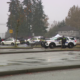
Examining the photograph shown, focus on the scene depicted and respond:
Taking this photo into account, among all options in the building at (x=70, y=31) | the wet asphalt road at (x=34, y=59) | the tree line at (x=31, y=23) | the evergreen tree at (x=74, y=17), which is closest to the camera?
the wet asphalt road at (x=34, y=59)

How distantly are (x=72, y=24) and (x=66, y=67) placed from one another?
95158 mm

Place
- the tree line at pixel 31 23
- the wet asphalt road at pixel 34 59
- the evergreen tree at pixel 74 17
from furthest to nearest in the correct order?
the evergreen tree at pixel 74 17 < the tree line at pixel 31 23 < the wet asphalt road at pixel 34 59

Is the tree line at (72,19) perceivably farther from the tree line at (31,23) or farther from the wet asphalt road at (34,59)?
the wet asphalt road at (34,59)

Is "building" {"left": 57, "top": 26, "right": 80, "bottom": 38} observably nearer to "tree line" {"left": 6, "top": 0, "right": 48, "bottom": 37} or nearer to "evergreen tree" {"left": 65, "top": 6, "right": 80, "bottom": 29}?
"evergreen tree" {"left": 65, "top": 6, "right": 80, "bottom": 29}

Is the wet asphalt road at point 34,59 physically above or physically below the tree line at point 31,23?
below

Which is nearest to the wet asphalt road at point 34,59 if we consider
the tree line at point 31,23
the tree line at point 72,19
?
the tree line at point 31,23

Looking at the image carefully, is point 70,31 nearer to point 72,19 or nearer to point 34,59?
point 72,19

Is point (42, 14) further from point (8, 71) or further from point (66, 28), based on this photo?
point (8, 71)

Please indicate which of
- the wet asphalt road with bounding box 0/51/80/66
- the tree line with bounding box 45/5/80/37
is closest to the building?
the tree line with bounding box 45/5/80/37

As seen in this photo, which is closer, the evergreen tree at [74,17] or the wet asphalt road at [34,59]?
the wet asphalt road at [34,59]

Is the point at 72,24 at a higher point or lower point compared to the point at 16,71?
higher

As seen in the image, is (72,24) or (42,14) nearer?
(42,14)

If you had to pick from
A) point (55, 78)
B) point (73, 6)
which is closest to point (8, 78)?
point (55, 78)

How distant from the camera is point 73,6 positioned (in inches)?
4168
